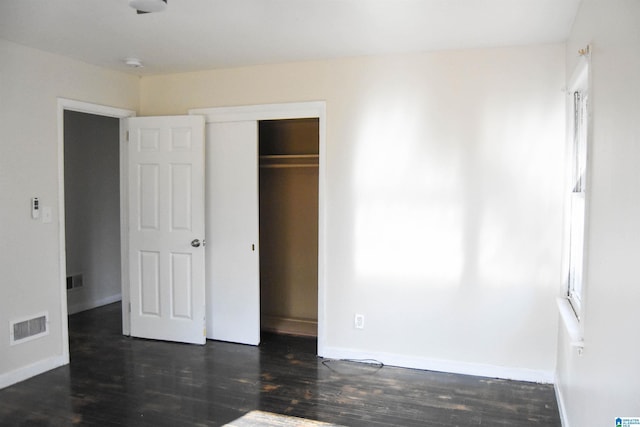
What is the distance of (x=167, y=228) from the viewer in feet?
14.6

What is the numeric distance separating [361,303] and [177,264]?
176cm

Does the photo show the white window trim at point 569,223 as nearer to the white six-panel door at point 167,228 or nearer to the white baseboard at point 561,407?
the white baseboard at point 561,407

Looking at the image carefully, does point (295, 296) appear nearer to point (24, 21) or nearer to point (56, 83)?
point (56, 83)

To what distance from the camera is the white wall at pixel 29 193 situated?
345 centimetres

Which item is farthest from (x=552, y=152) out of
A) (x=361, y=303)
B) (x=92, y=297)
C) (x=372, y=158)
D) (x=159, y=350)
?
(x=92, y=297)

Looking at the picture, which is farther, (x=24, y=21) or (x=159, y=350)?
(x=159, y=350)

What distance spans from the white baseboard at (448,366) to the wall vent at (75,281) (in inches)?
123

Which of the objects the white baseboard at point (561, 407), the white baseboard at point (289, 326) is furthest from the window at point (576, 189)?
the white baseboard at point (289, 326)

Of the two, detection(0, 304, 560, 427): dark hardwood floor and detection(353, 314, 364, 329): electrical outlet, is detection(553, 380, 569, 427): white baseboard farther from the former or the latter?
detection(353, 314, 364, 329): electrical outlet

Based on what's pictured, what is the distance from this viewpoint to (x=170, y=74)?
452 cm

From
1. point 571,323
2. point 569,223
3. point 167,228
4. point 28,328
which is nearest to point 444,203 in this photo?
point 569,223

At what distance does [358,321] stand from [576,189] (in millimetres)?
1938

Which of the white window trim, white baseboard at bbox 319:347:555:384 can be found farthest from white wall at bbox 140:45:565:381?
the white window trim

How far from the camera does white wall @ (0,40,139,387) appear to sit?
11.3 ft
